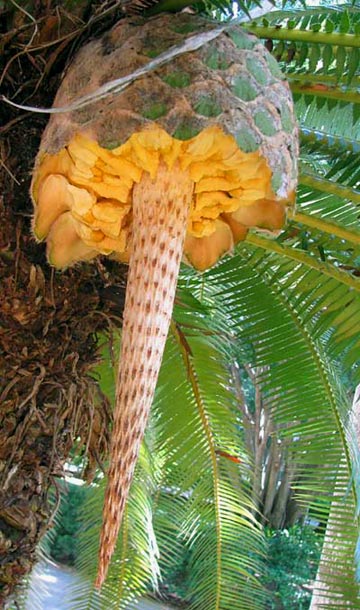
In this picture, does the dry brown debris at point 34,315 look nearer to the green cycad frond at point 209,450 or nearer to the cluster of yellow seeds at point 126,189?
the cluster of yellow seeds at point 126,189

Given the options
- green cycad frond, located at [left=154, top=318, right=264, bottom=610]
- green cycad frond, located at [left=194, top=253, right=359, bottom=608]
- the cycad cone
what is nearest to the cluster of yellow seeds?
the cycad cone

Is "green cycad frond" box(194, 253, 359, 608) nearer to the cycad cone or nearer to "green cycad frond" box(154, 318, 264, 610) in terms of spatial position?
"green cycad frond" box(154, 318, 264, 610)

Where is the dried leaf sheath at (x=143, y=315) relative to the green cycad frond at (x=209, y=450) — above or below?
above

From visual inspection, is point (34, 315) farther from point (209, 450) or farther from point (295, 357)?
point (209, 450)

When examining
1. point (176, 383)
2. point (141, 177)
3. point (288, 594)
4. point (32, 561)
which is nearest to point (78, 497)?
point (288, 594)

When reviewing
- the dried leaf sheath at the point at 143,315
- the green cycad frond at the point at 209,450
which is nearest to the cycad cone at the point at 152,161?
the dried leaf sheath at the point at 143,315

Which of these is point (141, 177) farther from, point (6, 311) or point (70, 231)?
point (6, 311)

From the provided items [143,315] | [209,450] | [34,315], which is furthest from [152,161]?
[209,450]
